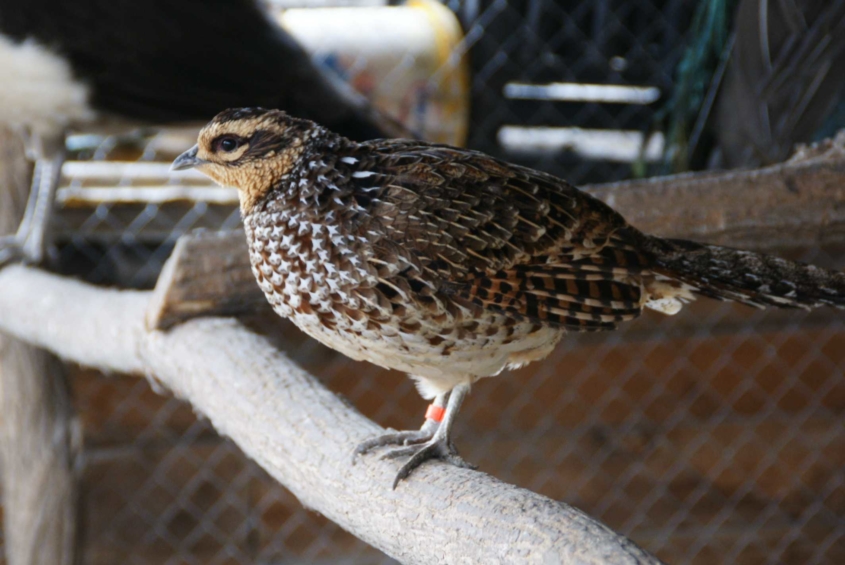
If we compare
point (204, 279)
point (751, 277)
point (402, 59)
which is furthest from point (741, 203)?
point (402, 59)

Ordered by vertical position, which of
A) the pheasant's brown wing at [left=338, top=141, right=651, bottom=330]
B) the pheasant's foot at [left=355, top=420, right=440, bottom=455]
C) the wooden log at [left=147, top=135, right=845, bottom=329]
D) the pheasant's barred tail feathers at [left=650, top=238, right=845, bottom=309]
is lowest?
the pheasant's foot at [left=355, top=420, right=440, bottom=455]

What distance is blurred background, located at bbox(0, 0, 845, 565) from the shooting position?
91.7 inches

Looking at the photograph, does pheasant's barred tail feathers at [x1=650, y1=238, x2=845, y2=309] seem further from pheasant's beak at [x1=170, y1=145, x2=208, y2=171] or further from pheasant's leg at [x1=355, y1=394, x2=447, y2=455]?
pheasant's beak at [x1=170, y1=145, x2=208, y2=171]

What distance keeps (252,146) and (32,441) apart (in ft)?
4.99

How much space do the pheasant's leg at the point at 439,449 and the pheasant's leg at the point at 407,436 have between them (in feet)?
0.05

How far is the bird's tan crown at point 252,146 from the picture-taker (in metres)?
0.94

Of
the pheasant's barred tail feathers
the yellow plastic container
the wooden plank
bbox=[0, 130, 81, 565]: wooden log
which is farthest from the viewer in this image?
the yellow plastic container

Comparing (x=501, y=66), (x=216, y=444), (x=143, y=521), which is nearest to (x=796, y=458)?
(x=501, y=66)

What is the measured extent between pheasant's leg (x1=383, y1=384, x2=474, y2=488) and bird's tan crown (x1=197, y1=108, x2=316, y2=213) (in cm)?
33

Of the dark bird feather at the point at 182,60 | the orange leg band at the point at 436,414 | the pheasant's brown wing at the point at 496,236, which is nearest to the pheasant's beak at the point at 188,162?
the pheasant's brown wing at the point at 496,236

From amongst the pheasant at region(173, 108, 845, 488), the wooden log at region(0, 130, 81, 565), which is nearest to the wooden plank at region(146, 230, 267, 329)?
the pheasant at region(173, 108, 845, 488)

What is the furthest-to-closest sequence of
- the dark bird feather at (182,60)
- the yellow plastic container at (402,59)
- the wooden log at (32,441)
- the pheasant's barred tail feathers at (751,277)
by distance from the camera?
the yellow plastic container at (402,59)
the wooden log at (32,441)
the dark bird feather at (182,60)
the pheasant's barred tail feathers at (751,277)

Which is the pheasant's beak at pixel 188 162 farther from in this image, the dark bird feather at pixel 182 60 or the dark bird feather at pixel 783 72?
the dark bird feather at pixel 783 72

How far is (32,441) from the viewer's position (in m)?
2.15
